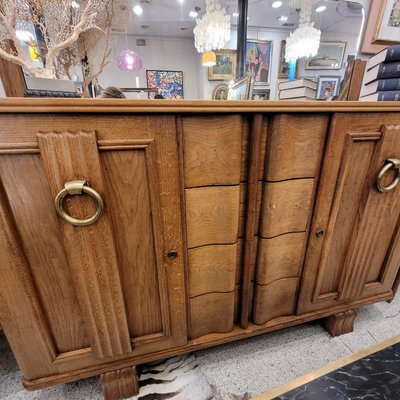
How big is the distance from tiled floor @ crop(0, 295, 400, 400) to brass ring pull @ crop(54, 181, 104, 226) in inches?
28.3

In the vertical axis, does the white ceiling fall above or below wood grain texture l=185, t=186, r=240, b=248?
above

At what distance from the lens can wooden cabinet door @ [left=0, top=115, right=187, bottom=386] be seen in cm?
44

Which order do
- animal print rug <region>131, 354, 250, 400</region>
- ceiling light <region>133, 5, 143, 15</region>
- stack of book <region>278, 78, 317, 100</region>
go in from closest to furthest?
animal print rug <region>131, 354, 250, 400</region>
stack of book <region>278, 78, 317, 100</region>
ceiling light <region>133, 5, 143, 15</region>

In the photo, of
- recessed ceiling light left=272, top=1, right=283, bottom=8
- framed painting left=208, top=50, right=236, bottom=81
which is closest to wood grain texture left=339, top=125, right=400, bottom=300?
recessed ceiling light left=272, top=1, right=283, bottom=8

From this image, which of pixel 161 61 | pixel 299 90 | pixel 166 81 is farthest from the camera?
pixel 166 81

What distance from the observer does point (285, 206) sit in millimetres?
638

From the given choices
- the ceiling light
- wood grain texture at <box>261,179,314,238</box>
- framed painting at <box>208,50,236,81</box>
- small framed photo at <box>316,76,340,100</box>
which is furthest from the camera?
framed painting at <box>208,50,236,81</box>

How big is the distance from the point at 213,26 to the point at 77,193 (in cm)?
194

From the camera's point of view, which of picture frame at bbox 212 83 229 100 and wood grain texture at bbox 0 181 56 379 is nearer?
wood grain texture at bbox 0 181 56 379

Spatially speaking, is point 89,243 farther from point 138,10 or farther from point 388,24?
point 138,10

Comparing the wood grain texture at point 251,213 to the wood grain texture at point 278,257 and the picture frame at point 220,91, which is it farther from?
the picture frame at point 220,91

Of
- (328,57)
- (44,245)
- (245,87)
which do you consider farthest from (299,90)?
(328,57)

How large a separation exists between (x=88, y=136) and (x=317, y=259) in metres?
0.81

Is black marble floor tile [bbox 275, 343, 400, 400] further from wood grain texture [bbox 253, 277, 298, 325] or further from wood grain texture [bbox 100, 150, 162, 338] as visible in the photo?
wood grain texture [bbox 100, 150, 162, 338]
